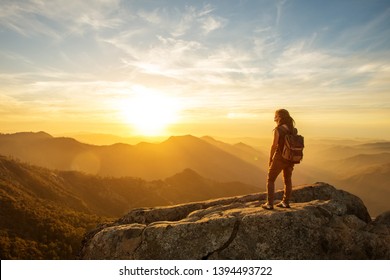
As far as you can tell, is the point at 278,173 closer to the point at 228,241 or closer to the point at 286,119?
the point at 286,119

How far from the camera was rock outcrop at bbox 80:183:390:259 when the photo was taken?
886 centimetres

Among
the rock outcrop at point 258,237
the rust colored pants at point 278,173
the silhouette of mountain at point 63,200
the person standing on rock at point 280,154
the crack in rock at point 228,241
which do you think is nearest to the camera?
the rock outcrop at point 258,237

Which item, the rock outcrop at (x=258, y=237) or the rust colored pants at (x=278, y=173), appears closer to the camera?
the rock outcrop at (x=258, y=237)

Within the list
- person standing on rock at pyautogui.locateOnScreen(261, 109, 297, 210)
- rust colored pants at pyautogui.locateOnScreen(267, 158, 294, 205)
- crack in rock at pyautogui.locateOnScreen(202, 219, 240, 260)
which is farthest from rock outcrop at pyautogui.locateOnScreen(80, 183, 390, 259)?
person standing on rock at pyautogui.locateOnScreen(261, 109, 297, 210)

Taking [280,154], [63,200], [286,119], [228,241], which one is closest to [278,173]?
[280,154]

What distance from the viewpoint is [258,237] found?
9.00 m

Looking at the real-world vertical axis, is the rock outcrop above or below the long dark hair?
below

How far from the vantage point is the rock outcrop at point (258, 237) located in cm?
886

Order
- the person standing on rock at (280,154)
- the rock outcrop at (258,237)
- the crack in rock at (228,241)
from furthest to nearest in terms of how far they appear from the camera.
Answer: the person standing on rock at (280,154)
the crack in rock at (228,241)
the rock outcrop at (258,237)

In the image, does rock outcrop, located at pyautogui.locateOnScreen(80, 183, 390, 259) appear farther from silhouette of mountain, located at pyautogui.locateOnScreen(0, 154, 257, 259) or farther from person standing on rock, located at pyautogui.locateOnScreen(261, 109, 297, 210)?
silhouette of mountain, located at pyautogui.locateOnScreen(0, 154, 257, 259)

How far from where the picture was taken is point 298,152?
9.73m

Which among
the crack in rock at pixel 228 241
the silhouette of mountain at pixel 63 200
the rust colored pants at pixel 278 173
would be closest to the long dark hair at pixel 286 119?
the rust colored pants at pixel 278 173

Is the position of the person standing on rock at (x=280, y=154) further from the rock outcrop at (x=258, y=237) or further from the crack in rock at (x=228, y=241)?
the crack in rock at (x=228, y=241)
